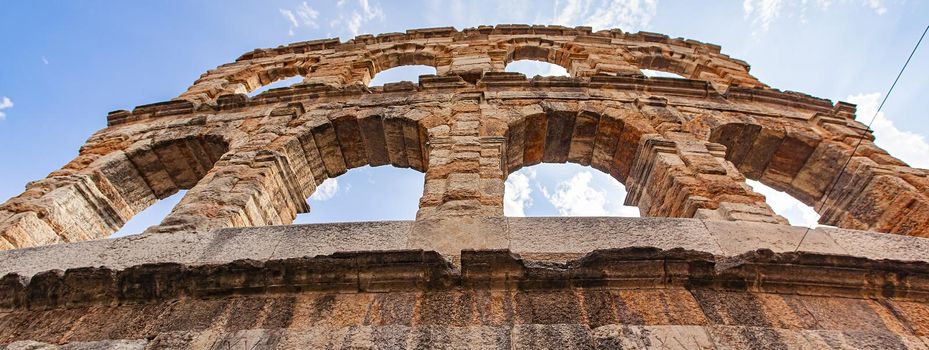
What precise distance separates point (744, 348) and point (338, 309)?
216cm

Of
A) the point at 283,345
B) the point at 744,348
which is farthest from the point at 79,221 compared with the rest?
the point at 744,348

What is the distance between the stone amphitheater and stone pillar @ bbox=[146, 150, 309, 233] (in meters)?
0.03

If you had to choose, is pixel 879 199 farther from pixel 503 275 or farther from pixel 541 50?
pixel 541 50

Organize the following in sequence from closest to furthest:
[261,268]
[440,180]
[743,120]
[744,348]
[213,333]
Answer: [744,348]
[213,333]
[261,268]
[440,180]
[743,120]

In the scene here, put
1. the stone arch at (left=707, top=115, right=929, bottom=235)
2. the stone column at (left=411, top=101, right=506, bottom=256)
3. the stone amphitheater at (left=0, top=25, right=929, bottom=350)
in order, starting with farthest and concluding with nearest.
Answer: the stone arch at (left=707, top=115, right=929, bottom=235), the stone column at (left=411, top=101, right=506, bottom=256), the stone amphitheater at (left=0, top=25, right=929, bottom=350)

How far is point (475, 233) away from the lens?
366 centimetres

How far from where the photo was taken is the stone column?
11.9 ft

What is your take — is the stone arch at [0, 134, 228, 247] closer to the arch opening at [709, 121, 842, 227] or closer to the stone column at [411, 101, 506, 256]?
the stone column at [411, 101, 506, 256]

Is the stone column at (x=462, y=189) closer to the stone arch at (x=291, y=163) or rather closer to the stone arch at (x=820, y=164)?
the stone arch at (x=291, y=163)

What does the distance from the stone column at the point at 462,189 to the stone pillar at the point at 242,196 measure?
1.71 m

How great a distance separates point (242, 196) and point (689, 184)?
168 inches

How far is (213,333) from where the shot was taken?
2900 mm

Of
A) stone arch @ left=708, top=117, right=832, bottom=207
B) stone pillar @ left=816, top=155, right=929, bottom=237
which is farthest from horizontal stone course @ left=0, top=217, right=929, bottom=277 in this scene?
stone arch @ left=708, top=117, right=832, bottom=207

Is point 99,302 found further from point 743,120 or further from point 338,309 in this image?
point 743,120
